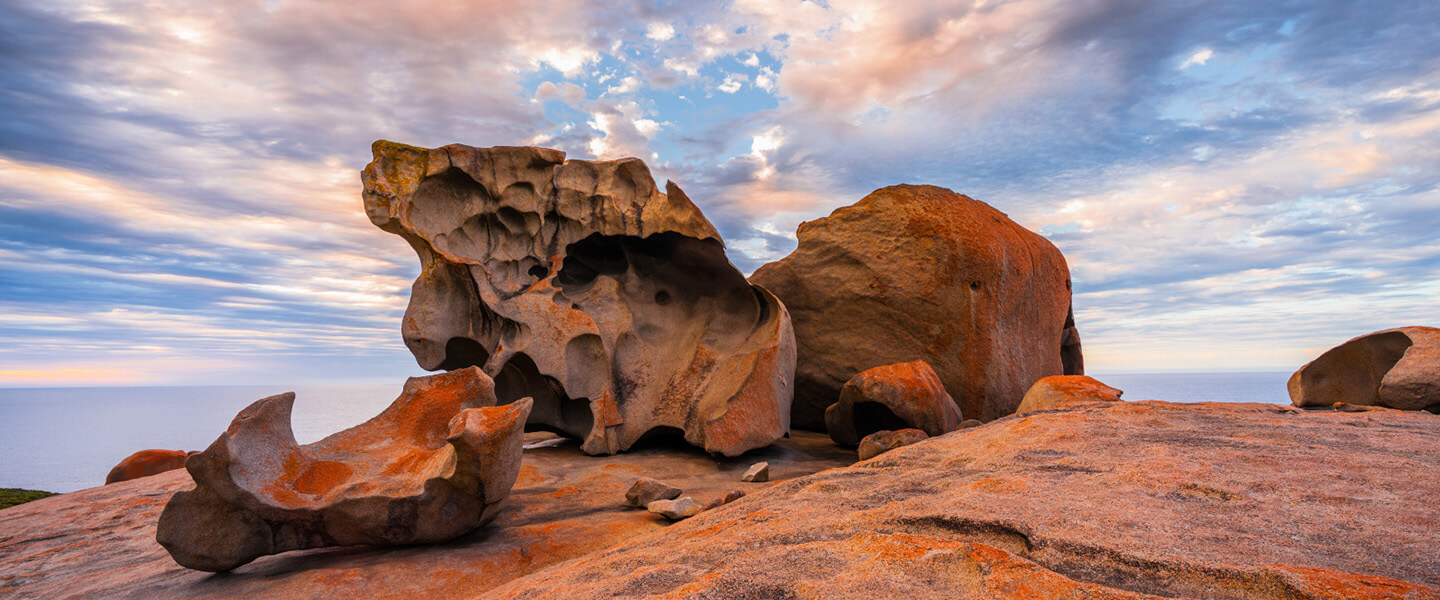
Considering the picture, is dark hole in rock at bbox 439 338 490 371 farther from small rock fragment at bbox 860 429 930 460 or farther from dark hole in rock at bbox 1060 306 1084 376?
dark hole in rock at bbox 1060 306 1084 376

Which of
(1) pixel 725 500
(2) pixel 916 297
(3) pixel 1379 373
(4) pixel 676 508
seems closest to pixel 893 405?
(2) pixel 916 297

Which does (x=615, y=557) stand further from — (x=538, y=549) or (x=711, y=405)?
(x=711, y=405)

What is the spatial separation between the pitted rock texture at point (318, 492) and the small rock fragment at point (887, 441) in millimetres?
2559

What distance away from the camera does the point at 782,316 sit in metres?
6.09

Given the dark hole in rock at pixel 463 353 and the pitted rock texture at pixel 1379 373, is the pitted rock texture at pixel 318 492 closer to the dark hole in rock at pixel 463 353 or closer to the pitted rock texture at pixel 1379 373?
→ the dark hole in rock at pixel 463 353

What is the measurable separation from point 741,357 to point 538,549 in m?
2.99

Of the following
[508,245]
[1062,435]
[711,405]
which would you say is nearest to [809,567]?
[1062,435]

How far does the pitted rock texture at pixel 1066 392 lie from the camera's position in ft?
16.0

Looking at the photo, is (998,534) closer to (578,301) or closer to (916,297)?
(578,301)

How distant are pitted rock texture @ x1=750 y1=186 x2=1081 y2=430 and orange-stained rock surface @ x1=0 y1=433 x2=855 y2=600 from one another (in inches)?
76.7

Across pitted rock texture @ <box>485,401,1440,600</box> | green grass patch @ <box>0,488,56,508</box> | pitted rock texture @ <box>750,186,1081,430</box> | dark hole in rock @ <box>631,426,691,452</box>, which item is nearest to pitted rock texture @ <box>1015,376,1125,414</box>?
pitted rock texture @ <box>750,186,1081,430</box>

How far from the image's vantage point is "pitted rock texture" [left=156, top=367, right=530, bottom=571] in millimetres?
3176

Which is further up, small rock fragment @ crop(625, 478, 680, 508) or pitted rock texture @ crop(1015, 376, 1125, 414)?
pitted rock texture @ crop(1015, 376, 1125, 414)

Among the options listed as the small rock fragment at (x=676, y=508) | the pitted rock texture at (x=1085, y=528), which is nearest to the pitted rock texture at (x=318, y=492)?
the small rock fragment at (x=676, y=508)
